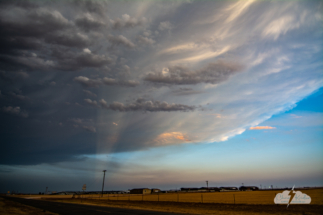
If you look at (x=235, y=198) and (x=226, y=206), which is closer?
(x=226, y=206)

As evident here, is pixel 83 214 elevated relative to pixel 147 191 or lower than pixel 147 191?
elevated

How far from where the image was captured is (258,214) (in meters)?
25.7

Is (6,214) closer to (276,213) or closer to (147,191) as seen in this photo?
(276,213)

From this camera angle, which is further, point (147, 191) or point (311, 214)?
point (147, 191)

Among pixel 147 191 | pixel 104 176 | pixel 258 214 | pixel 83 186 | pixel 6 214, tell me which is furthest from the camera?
pixel 147 191

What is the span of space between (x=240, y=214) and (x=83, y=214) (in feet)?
65.5

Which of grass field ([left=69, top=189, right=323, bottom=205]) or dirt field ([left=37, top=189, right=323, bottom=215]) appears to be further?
grass field ([left=69, top=189, right=323, bottom=205])

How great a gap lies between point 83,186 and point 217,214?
181 feet

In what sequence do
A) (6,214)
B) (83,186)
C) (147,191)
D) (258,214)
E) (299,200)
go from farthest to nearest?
(147,191)
(83,186)
(299,200)
(258,214)
(6,214)

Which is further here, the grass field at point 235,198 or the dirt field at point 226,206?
the grass field at point 235,198

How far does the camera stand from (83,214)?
2508cm

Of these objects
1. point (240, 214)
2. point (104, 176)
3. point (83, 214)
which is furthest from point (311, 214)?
point (104, 176)

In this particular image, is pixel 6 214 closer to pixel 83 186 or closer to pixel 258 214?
pixel 258 214

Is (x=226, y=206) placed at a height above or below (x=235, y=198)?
above
